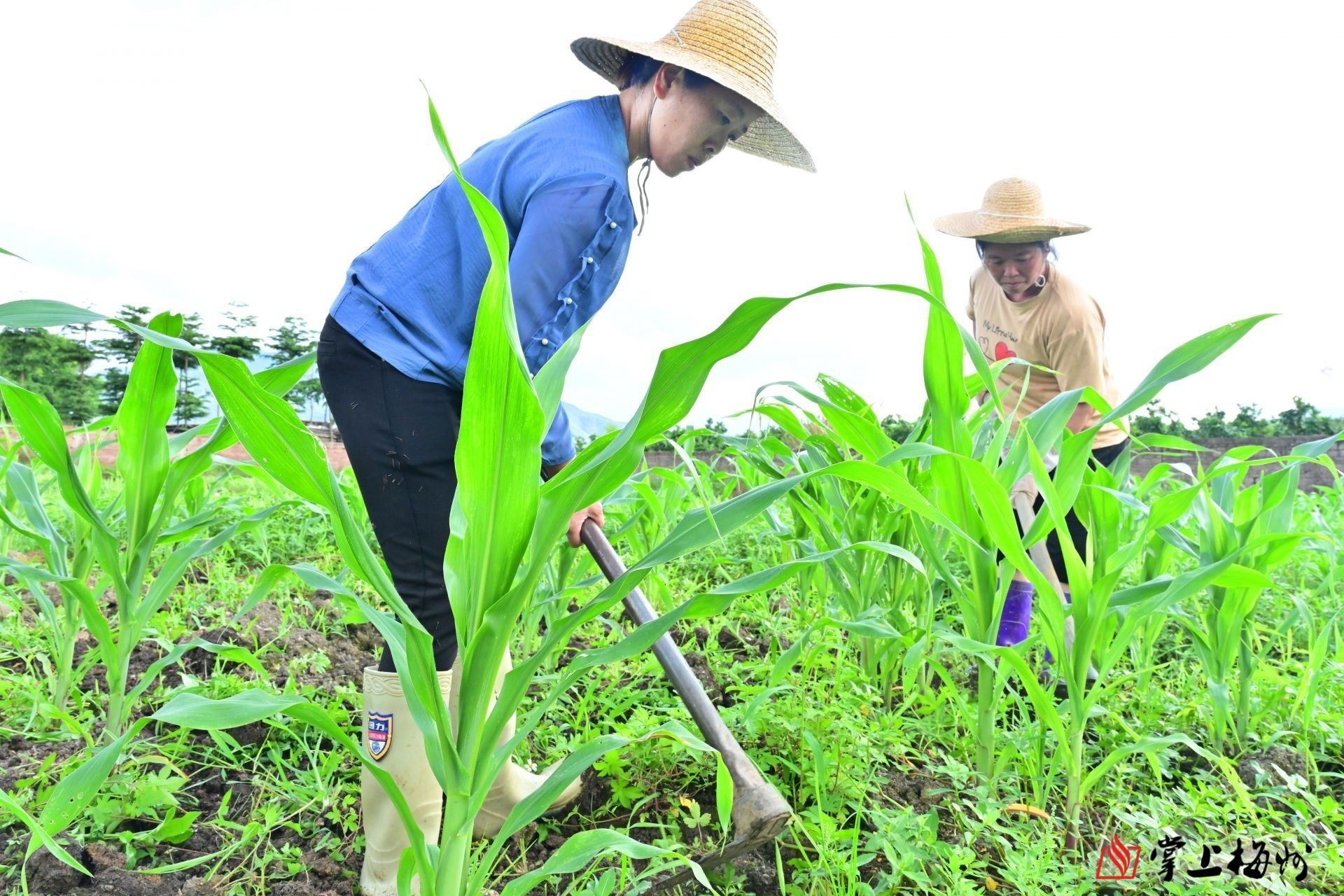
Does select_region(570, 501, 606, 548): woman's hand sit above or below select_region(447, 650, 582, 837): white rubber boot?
above

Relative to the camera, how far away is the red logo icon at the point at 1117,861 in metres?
1.25

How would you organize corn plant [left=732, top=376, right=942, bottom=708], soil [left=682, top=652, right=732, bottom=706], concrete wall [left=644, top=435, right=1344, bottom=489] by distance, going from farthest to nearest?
1. concrete wall [left=644, top=435, right=1344, bottom=489]
2. soil [left=682, top=652, right=732, bottom=706]
3. corn plant [left=732, top=376, right=942, bottom=708]

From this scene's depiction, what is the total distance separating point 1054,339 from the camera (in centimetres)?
250

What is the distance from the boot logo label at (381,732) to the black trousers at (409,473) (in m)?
0.07

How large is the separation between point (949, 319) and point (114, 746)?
1.17 m

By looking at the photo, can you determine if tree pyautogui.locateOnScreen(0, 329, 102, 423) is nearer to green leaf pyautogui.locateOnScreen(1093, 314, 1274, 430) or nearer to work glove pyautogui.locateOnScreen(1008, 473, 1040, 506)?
work glove pyautogui.locateOnScreen(1008, 473, 1040, 506)

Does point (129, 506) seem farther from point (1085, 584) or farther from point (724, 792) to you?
point (1085, 584)

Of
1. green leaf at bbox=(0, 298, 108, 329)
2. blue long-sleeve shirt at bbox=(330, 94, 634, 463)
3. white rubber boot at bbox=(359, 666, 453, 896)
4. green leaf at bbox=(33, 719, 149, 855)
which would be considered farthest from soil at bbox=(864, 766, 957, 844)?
green leaf at bbox=(0, 298, 108, 329)

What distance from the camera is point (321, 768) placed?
1.52 m

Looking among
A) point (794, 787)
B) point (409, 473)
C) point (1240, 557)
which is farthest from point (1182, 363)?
point (409, 473)

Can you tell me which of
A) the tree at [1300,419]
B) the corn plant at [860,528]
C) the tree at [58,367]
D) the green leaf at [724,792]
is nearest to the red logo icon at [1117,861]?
the corn plant at [860,528]

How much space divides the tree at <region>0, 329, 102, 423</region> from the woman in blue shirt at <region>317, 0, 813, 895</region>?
34.0 meters

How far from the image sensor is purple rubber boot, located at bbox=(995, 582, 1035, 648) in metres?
2.04

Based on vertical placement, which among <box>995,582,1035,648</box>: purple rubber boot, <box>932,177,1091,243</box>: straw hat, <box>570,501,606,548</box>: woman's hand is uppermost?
<box>932,177,1091,243</box>: straw hat
